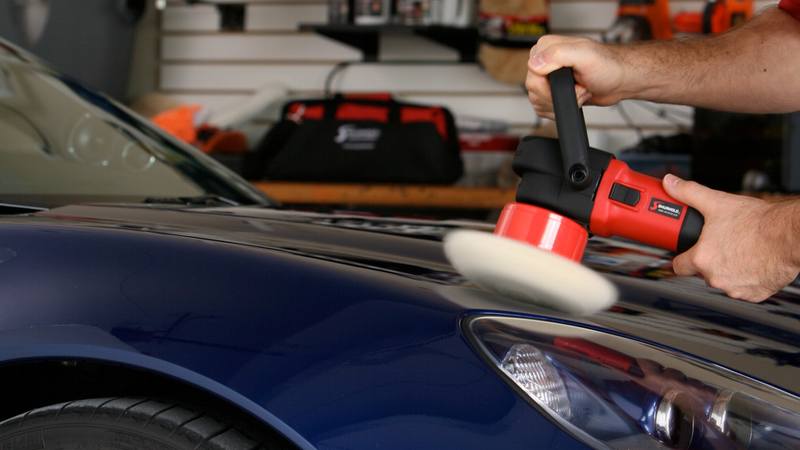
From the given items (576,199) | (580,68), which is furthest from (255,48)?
(576,199)

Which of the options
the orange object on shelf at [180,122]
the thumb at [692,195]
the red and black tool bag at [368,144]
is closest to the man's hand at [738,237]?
the thumb at [692,195]

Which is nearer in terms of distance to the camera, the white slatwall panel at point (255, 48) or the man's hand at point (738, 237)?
the man's hand at point (738, 237)

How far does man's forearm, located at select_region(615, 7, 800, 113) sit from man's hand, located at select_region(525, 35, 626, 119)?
3.6 inches

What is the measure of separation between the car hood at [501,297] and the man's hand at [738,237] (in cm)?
7

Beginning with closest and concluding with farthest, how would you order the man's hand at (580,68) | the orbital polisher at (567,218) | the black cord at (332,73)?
the orbital polisher at (567,218) → the man's hand at (580,68) → the black cord at (332,73)

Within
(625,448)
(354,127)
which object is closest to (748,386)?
(625,448)

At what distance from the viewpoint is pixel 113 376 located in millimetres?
1016

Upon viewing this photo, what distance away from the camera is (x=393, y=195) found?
3.52 metres

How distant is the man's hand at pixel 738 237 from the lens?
1004 mm

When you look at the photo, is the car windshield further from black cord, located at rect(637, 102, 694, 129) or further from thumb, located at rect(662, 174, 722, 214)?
black cord, located at rect(637, 102, 694, 129)

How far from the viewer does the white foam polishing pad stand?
0.93 metres

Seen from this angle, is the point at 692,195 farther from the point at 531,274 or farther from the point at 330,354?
the point at 330,354

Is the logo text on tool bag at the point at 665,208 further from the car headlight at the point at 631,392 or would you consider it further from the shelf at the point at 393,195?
the shelf at the point at 393,195

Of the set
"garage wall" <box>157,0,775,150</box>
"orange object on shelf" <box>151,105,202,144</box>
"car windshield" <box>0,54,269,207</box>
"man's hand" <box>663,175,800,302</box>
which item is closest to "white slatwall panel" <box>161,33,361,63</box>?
"garage wall" <box>157,0,775,150</box>
